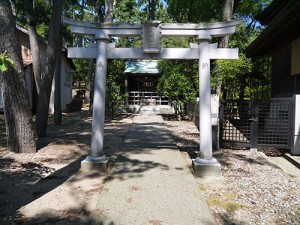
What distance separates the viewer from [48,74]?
10008 mm

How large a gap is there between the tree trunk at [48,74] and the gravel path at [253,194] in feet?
20.2

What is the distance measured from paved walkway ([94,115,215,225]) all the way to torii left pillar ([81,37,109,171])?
0.40 meters

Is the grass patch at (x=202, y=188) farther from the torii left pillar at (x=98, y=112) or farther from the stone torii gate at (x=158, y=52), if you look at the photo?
the torii left pillar at (x=98, y=112)

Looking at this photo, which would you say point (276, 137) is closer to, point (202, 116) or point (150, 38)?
point (202, 116)

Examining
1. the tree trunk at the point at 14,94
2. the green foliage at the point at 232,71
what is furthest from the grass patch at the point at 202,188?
the green foliage at the point at 232,71

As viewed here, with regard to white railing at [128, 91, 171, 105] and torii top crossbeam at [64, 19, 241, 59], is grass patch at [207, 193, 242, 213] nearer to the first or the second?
torii top crossbeam at [64, 19, 241, 59]

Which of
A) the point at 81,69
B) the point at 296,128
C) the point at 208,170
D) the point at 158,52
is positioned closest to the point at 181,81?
the point at 296,128

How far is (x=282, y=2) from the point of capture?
11945mm

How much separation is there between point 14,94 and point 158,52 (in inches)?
153

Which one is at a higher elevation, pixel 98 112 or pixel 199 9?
pixel 199 9

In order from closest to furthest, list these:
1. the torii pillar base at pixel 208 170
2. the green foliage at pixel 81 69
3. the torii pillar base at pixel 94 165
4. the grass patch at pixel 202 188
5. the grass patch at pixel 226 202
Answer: the grass patch at pixel 226 202, the grass patch at pixel 202 188, the torii pillar base at pixel 208 170, the torii pillar base at pixel 94 165, the green foliage at pixel 81 69

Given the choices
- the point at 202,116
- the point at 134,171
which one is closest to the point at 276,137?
the point at 202,116

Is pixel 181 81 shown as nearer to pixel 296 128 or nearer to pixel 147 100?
pixel 147 100

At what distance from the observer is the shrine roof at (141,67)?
2373 centimetres
